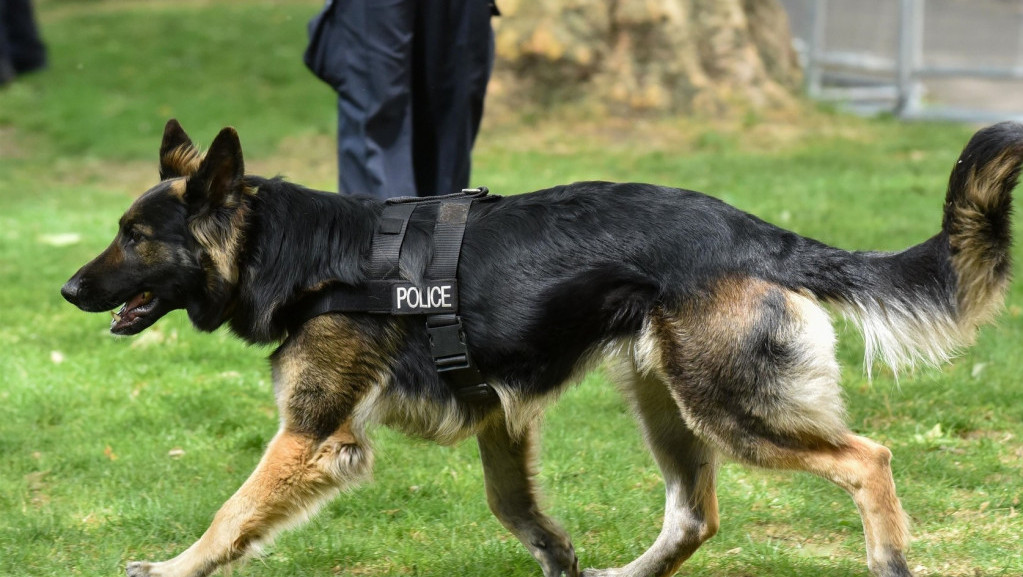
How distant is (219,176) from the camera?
12.7 ft

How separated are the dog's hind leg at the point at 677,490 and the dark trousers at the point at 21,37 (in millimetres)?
13773

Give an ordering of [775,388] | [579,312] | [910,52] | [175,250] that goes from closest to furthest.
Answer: [775,388]
[579,312]
[175,250]
[910,52]

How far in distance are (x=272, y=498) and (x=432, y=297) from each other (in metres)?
0.85

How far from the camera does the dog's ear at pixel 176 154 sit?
4.16m

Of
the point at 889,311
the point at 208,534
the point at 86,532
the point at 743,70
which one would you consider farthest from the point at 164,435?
the point at 743,70

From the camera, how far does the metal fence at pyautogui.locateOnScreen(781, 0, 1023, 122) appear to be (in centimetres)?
1382

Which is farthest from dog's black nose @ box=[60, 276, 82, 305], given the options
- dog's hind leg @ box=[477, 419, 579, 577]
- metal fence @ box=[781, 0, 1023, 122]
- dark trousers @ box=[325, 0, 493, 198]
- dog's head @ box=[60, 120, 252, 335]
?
metal fence @ box=[781, 0, 1023, 122]

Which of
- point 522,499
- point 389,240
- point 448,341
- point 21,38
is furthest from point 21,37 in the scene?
point 448,341

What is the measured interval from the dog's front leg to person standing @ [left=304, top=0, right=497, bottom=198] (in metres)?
2.18

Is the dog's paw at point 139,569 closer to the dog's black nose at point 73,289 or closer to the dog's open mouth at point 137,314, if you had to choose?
the dog's open mouth at point 137,314

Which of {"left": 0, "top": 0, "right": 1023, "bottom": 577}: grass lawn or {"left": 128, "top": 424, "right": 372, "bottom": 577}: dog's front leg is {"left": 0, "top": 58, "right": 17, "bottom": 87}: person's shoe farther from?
{"left": 128, "top": 424, "right": 372, "bottom": 577}: dog's front leg

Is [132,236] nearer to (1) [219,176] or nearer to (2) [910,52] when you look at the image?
(1) [219,176]

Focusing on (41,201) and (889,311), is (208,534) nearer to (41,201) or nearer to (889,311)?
(889,311)

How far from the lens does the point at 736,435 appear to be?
11.9 feet
